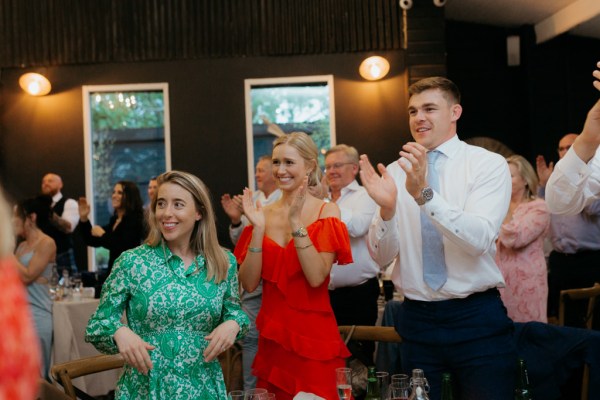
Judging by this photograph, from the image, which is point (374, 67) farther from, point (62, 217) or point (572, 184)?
point (572, 184)

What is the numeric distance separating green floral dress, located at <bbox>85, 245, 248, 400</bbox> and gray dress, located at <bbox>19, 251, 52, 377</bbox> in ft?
9.81

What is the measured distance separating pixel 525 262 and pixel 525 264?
0.01m

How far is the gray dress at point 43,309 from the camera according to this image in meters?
5.10

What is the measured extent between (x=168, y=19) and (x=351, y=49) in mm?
1919

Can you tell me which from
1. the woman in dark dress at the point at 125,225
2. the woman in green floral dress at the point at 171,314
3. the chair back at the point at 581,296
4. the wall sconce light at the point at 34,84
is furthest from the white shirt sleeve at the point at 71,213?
the woman in green floral dress at the point at 171,314

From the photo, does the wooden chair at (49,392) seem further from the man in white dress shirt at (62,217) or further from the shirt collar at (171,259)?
the man in white dress shirt at (62,217)

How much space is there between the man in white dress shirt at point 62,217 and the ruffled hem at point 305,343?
14.2 feet

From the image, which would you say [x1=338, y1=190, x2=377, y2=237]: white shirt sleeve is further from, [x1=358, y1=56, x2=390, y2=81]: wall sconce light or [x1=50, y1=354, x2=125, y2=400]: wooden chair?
[x1=358, y1=56, x2=390, y2=81]: wall sconce light

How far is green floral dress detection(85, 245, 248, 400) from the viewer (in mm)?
2328

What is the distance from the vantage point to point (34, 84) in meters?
7.50

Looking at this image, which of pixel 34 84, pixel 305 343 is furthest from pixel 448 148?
pixel 34 84

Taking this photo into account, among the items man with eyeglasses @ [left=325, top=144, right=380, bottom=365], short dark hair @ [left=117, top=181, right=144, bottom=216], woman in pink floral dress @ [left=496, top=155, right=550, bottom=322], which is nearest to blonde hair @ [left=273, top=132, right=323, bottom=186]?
man with eyeglasses @ [left=325, top=144, right=380, bottom=365]

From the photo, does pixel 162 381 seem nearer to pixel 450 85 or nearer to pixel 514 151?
pixel 450 85

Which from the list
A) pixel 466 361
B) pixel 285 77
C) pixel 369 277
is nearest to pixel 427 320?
pixel 466 361
